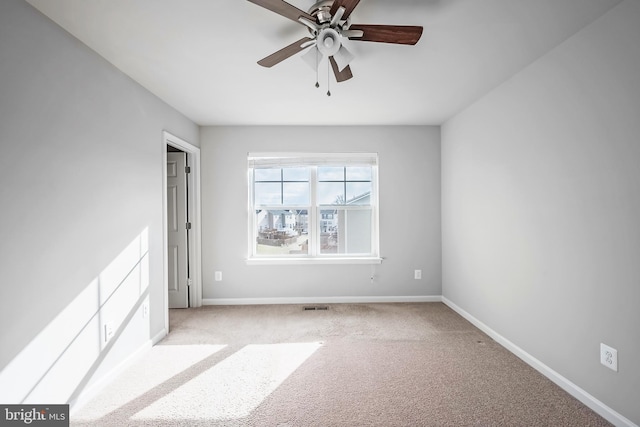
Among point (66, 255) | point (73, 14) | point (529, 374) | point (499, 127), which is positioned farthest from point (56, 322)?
point (499, 127)

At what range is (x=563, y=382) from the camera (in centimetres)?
216

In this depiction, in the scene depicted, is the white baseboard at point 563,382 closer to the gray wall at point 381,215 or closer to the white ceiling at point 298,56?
the gray wall at point 381,215

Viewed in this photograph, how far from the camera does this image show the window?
424cm

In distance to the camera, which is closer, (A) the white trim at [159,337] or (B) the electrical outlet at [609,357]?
(B) the electrical outlet at [609,357]

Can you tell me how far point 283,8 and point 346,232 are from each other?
3.11 meters

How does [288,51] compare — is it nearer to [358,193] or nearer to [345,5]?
[345,5]

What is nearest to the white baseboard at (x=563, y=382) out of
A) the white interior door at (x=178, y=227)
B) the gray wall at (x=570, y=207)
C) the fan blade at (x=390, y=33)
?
the gray wall at (x=570, y=207)

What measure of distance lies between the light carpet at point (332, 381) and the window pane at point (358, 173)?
1.92 meters

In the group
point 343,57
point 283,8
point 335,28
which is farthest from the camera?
point 343,57

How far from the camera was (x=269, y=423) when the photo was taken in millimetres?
1829

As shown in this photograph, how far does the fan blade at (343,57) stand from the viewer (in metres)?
1.90

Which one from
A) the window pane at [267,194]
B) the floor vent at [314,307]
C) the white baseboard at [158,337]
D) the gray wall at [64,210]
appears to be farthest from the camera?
the window pane at [267,194]

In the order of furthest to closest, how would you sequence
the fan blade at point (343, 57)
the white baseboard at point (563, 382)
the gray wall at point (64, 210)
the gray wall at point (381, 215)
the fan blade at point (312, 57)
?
the gray wall at point (381, 215) → the fan blade at point (312, 57) → the fan blade at point (343, 57) → the white baseboard at point (563, 382) → the gray wall at point (64, 210)

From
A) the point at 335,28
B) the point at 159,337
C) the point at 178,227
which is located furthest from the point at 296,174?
the point at 335,28
